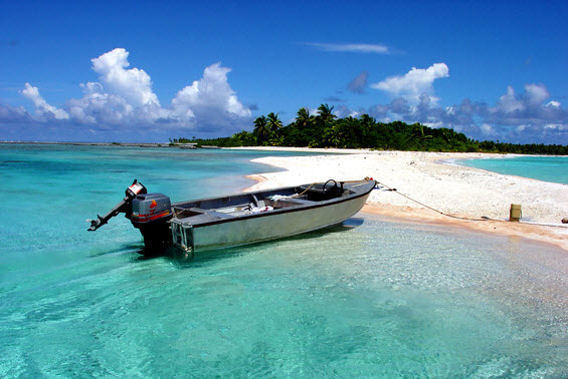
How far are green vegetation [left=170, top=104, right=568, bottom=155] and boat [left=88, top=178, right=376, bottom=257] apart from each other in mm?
75234

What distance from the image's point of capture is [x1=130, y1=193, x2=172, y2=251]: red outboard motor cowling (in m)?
8.02

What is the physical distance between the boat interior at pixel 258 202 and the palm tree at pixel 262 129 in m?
92.6

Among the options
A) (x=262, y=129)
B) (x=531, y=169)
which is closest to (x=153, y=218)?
(x=531, y=169)

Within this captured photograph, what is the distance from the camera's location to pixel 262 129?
104188mm

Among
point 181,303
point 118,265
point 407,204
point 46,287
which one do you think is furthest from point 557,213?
point 46,287

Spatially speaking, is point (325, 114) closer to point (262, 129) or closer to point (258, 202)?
point (262, 129)

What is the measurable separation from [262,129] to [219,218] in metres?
97.2

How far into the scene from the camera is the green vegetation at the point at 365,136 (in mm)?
84938

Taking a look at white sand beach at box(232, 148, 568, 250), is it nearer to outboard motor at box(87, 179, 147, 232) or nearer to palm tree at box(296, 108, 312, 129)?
outboard motor at box(87, 179, 147, 232)

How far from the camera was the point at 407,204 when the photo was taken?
1473 centimetres

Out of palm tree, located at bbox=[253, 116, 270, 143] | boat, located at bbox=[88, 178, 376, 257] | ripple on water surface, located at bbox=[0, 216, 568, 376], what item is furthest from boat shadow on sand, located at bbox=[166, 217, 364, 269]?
palm tree, located at bbox=[253, 116, 270, 143]

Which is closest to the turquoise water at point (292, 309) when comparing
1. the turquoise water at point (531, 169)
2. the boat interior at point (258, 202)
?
the boat interior at point (258, 202)

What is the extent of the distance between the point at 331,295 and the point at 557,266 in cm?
500

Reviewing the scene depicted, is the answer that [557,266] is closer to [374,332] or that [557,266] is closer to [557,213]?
[374,332]
